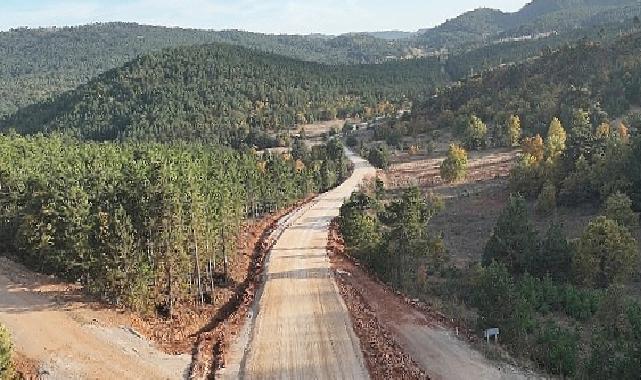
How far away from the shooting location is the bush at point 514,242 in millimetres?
51781

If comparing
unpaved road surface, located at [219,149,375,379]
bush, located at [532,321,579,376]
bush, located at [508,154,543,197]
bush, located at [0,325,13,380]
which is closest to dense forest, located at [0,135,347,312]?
unpaved road surface, located at [219,149,375,379]

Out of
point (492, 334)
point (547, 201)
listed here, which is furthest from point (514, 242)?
point (547, 201)

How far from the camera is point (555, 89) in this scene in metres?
149

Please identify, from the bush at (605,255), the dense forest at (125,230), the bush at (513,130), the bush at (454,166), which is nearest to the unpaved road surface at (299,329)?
the dense forest at (125,230)

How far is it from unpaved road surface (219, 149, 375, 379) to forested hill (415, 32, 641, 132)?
311 feet

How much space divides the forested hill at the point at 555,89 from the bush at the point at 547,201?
2140 inches

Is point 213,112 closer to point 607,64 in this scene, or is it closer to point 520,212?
point 607,64

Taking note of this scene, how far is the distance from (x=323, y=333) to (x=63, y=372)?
12885mm

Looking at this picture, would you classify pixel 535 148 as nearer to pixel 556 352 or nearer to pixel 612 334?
pixel 612 334

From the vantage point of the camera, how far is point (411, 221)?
46.2 m

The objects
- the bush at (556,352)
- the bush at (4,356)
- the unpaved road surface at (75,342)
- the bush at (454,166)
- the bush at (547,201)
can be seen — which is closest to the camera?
the bush at (4,356)

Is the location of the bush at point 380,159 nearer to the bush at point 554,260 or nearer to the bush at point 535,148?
the bush at point 535,148

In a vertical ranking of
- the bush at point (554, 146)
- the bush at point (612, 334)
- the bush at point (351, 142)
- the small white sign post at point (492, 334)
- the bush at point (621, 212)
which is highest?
the bush at point (351, 142)

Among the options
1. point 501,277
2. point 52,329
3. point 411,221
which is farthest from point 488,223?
point 52,329
